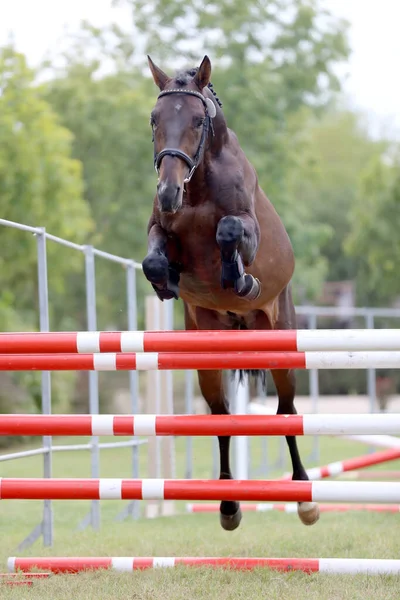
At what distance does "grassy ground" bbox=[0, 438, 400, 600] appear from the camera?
387 centimetres

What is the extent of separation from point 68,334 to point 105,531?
3.25 m

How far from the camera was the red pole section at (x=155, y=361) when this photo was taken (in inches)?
156

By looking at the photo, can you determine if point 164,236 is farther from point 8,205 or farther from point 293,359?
point 8,205

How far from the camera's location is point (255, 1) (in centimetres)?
1866

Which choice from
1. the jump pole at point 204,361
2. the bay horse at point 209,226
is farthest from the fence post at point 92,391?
the jump pole at point 204,361

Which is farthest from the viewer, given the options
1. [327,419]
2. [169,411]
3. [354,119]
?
[354,119]

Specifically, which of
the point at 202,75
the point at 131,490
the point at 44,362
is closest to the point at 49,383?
the point at 44,362

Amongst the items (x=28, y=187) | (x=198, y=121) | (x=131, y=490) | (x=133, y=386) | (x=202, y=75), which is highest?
(x=28, y=187)

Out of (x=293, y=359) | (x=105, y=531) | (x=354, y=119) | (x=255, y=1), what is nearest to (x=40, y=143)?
(x=255, y=1)

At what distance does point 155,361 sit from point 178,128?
1107mm

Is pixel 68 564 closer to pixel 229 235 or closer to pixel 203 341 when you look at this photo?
pixel 203 341

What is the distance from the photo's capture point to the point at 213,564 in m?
4.35

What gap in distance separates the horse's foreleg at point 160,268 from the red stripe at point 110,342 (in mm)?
437

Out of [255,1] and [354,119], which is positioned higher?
[354,119]
